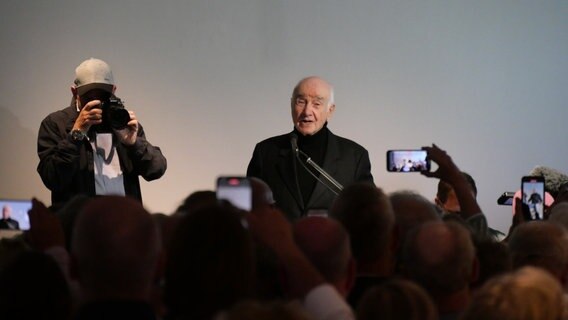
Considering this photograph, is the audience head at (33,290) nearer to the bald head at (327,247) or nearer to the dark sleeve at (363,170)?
the bald head at (327,247)

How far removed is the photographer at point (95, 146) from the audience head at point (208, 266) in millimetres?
2070

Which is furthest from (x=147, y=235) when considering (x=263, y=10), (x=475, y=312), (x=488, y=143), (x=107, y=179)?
(x=488, y=143)

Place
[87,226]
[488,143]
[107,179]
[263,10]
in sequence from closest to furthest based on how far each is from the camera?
[87,226], [107,179], [263,10], [488,143]

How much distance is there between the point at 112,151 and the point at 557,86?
342 cm

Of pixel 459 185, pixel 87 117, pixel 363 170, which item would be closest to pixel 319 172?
pixel 363 170

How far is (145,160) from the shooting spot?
415 cm

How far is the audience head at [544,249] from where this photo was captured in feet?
9.50

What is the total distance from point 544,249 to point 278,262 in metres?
0.94

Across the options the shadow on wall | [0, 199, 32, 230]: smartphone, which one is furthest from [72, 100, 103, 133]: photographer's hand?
the shadow on wall

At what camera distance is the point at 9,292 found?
1.97 m

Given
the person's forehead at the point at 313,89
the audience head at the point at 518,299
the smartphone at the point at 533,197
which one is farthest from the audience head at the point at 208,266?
the smartphone at the point at 533,197

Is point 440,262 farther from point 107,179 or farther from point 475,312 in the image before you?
point 107,179

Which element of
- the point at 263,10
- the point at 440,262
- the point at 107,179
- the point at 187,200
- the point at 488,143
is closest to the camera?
the point at 440,262

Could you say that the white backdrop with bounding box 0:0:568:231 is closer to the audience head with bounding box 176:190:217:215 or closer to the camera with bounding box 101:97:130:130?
the camera with bounding box 101:97:130:130
